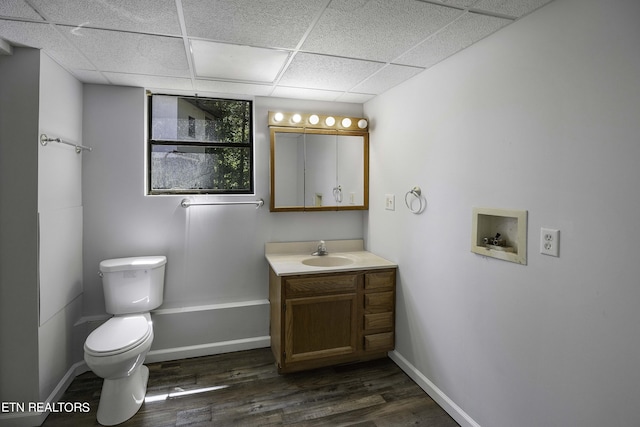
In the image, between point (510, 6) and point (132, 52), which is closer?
point (510, 6)

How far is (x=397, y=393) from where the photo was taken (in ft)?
7.54

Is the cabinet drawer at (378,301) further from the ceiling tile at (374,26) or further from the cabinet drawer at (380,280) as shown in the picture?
the ceiling tile at (374,26)

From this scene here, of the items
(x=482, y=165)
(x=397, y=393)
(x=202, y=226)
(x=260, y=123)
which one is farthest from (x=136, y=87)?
(x=397, y=393)

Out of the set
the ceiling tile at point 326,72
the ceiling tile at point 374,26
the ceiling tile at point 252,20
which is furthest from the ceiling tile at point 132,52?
the ceiling tile at point 374,26

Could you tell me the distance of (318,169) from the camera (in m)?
3.01

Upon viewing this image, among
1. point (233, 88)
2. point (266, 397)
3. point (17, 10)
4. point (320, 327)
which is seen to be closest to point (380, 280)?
point (320, 327)

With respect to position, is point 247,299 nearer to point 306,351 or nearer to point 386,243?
point 306,351

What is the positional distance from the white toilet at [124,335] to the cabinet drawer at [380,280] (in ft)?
5.09

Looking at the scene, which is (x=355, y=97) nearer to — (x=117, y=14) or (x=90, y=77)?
(x=117, y=14)

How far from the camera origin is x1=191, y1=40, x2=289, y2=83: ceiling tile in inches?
75.4

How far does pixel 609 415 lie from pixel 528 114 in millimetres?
1249

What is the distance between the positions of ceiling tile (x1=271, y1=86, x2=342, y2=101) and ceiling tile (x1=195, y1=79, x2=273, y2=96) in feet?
0.28

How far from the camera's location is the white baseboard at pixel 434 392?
195 centimetres

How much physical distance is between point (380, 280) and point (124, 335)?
1.77 m
